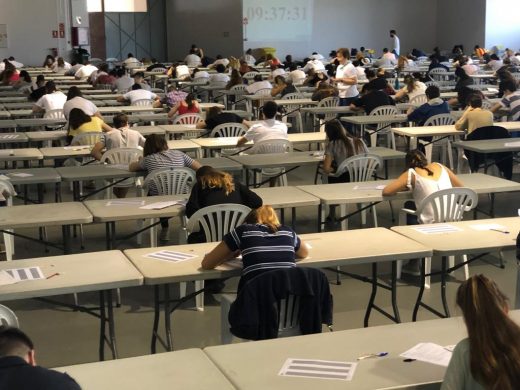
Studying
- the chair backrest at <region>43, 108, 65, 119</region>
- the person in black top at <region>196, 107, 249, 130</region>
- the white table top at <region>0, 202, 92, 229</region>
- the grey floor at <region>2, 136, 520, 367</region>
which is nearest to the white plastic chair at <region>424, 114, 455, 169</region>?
the person in black top at <region>196, 107, 249, 130</region>

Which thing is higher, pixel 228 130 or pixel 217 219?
pixel 228 130

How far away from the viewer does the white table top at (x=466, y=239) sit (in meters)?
4.71

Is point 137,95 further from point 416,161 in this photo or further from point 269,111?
point 416,161

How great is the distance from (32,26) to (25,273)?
22783 millimetres

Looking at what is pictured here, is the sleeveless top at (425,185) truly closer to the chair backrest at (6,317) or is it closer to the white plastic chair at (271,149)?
the white plastic chair at (271,149)

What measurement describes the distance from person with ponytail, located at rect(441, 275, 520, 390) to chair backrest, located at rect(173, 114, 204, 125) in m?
8.39

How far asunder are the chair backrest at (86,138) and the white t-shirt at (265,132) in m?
1.66

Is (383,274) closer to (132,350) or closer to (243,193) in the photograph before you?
(243,193)

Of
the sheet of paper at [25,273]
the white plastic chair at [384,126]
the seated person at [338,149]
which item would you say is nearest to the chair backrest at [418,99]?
the white plastic chair at [384,126]

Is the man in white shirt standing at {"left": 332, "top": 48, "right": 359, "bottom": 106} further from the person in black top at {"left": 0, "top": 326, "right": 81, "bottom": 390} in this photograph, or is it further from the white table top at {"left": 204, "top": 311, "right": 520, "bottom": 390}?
the person in black top at {"left": 0, "top": 326, "right": 81, "bottom": 390}

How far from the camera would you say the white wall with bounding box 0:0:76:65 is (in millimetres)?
25484

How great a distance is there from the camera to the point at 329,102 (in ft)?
44.0

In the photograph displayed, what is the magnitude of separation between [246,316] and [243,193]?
2135mm

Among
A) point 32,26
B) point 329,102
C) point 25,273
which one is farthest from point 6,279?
point 32,26
